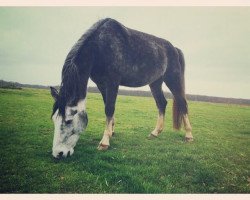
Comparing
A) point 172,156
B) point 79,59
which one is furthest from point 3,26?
point 172,156

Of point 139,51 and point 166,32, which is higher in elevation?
point 166,32

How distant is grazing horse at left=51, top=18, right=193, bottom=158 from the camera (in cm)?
446

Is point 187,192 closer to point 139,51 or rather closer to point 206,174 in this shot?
point 206,174

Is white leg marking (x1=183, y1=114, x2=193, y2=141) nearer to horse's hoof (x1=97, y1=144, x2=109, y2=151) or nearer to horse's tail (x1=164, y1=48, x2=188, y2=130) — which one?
horse's tail (x1=164, y1=48, x2=188, y2=130)

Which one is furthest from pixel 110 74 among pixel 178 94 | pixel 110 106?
pixel 178 94

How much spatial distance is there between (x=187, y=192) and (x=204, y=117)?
1953 millimetres

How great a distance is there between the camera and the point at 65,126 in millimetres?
4480

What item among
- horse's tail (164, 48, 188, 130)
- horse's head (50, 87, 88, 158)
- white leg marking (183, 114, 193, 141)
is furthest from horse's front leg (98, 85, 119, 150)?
white leg marking (183, 114, 193, 141)

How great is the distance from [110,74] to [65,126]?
122 cm

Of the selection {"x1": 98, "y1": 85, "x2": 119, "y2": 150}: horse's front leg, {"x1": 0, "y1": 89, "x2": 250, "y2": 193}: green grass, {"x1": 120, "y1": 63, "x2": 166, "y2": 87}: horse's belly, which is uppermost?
{"x1": 120, "y1": 63, "x2": 166, "y2": 87}: horse's belly

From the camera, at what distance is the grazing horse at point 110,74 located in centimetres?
446

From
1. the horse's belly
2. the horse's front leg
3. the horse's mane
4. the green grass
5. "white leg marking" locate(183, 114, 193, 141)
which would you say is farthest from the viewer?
"white leg marking" locate(183, 114, 193, 141)

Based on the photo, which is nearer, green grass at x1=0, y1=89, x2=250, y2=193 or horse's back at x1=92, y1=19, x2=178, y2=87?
green grass at x1=0, y1=89, x2=250, y2=193
